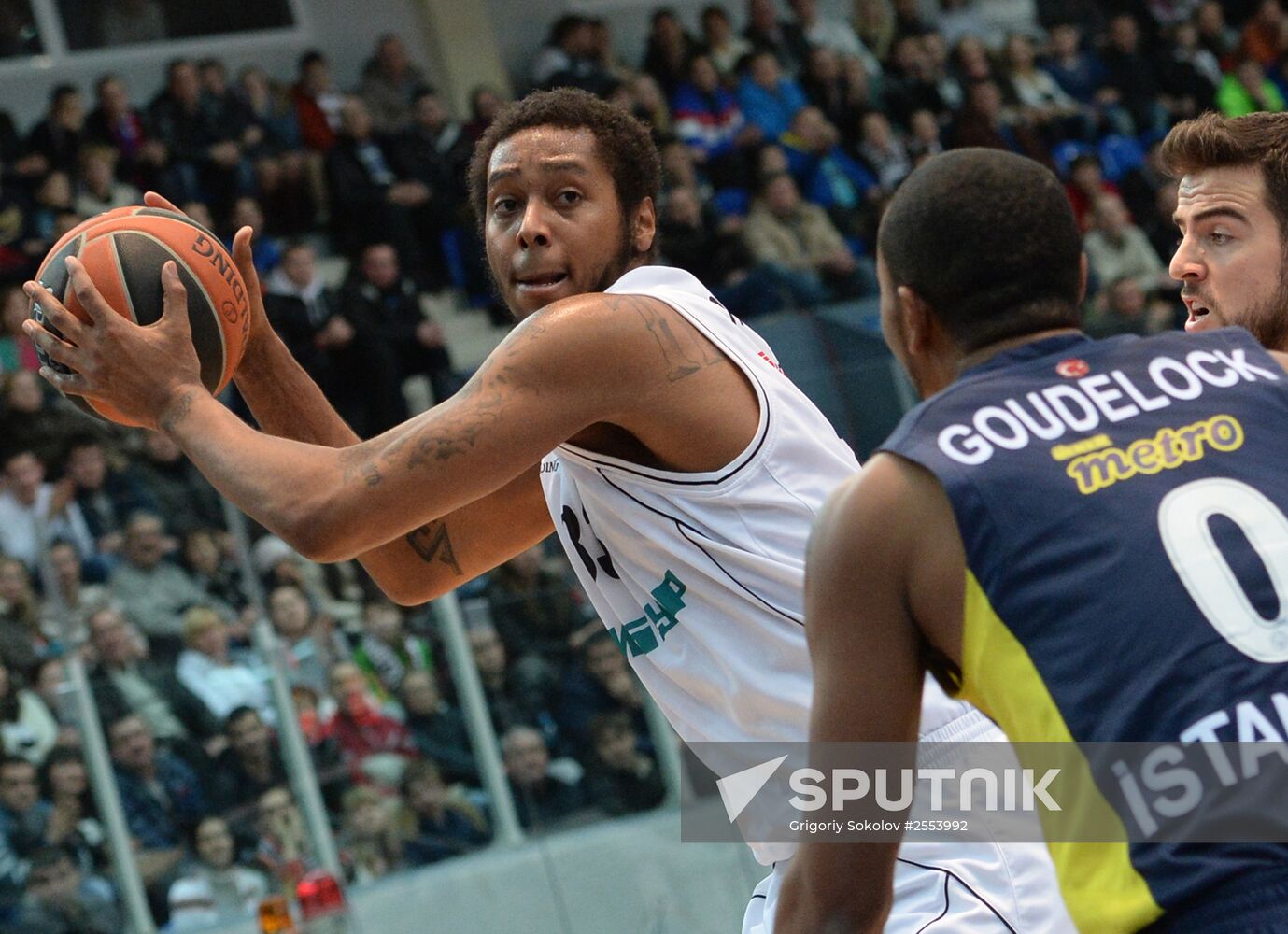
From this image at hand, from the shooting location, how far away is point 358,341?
10.2m

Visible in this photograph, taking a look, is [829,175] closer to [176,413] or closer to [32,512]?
[32,512]

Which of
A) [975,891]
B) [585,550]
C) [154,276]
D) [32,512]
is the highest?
[32,512]

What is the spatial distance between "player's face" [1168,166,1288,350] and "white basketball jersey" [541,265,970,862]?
89 centimetres

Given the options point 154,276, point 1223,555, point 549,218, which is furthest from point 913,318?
point 154,276

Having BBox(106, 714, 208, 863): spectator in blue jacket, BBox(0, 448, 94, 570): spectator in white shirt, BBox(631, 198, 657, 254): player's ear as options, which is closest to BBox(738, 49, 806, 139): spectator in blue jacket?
Answer: BBox(0, 448, 94, 570): spectator in white shirt

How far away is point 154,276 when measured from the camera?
3.21 metres

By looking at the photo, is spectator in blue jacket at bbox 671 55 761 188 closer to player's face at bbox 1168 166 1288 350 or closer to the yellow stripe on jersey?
player's face at bbox 1168 166 1288 350

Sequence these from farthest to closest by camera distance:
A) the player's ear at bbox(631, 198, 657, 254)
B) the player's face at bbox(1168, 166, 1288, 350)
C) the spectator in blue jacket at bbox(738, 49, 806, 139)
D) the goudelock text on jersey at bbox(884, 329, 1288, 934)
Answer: the spectator in blue jacket at bbox(738, 49, 806, 139), the player's ear at bbox(631, 198, 657, 254), the player's face at bbox(1168, 166, 1288, 350), the goudelock text on jersey at bbox(884, 329, 1288, 934)

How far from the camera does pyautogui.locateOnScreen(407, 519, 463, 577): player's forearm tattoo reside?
3.67 meters

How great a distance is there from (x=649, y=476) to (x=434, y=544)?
89 cm

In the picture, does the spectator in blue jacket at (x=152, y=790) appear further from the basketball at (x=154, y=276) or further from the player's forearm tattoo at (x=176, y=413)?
the player's forearm tattoo at (x=176, y=413)

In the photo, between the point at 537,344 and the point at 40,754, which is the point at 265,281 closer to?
the point at 40,754

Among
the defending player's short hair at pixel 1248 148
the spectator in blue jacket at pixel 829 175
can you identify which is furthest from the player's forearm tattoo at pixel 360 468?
the spectator in blue jacket at pixel 829 175

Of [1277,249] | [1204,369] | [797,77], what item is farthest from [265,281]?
[1204,369]
